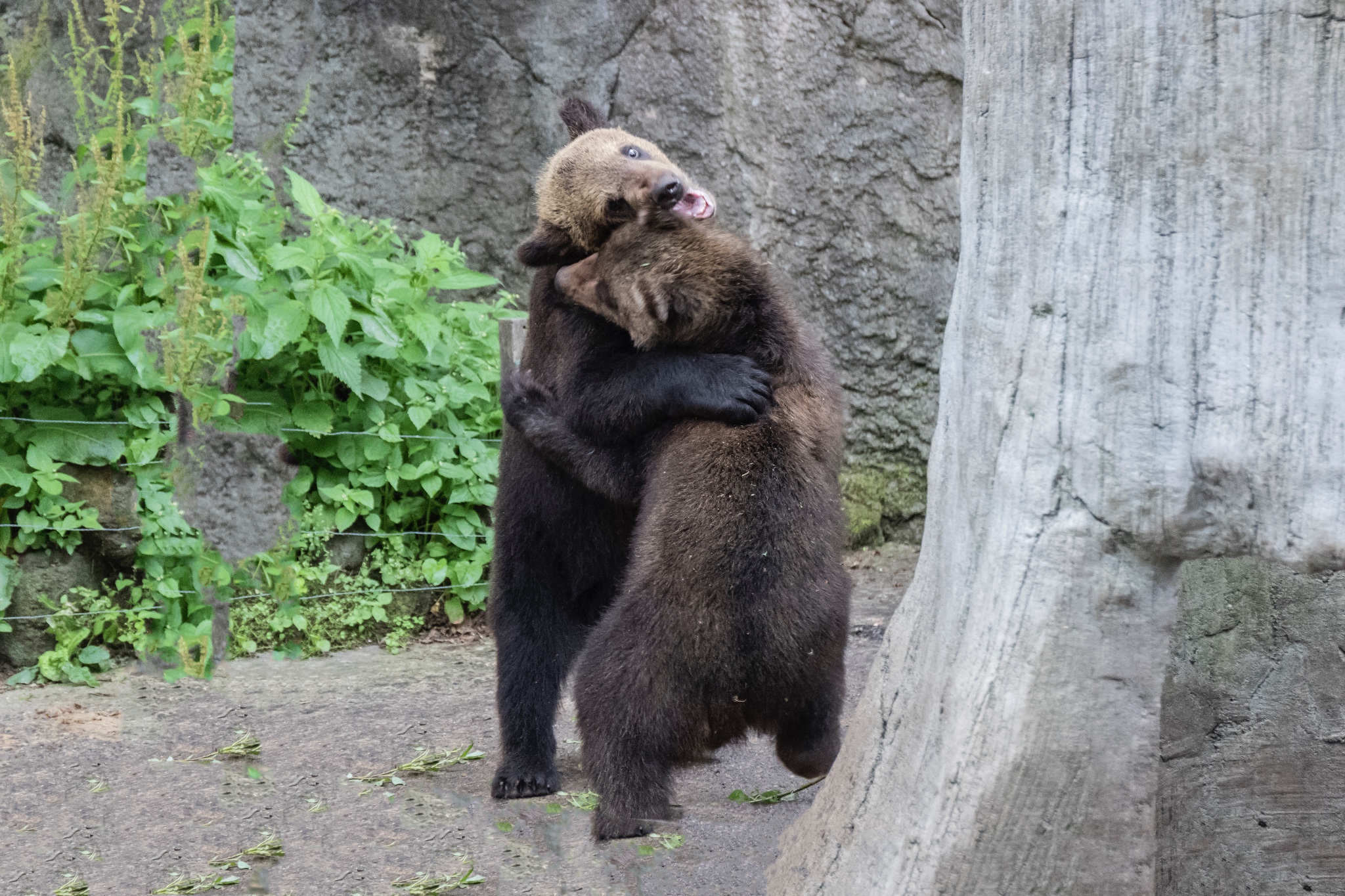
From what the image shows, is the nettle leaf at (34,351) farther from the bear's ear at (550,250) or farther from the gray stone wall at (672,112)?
the bear's ear at (550,250)

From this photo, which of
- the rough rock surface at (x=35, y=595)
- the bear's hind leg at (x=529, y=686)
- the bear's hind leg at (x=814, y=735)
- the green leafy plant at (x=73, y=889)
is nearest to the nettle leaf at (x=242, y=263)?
the rough rock surface at (x=35, y=595)

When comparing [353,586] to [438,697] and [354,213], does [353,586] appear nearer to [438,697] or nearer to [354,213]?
[438,697]

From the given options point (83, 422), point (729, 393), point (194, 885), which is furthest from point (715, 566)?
point (83, 422)

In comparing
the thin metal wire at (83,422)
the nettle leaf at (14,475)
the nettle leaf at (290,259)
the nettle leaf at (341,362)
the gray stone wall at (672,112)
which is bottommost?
the nettle leaf at (14,475)

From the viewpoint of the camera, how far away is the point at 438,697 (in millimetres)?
5031

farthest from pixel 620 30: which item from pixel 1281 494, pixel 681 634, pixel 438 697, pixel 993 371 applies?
pixel 1281 494

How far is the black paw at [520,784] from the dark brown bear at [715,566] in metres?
0.59

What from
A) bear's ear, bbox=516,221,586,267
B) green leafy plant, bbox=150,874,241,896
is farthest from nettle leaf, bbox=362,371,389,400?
green leafy plant, bbox=150,874,241,896

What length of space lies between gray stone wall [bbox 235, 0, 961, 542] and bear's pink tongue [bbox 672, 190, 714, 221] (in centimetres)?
283

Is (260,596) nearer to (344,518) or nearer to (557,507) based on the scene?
(344,518)

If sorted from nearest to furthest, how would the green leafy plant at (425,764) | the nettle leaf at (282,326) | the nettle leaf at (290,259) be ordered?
the green leafy plant at (425,764) → the nettle leaf at (282,326) → the nettle leaf at (290,259)

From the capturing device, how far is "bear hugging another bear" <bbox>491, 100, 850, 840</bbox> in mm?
3236

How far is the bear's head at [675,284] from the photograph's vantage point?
138 inches

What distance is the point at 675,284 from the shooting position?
349 centimetres
